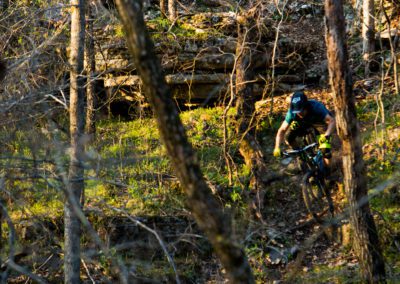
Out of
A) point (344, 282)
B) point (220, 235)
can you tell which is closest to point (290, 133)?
point (344, 282)

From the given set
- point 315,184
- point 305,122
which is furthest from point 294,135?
point 315,184

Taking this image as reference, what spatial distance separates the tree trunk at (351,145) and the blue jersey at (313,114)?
1472 mm

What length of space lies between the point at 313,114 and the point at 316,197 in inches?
58.9

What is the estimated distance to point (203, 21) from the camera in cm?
1338

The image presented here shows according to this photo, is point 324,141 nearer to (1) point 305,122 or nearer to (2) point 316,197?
(1) point 305,122

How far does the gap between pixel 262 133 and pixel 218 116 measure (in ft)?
3.84

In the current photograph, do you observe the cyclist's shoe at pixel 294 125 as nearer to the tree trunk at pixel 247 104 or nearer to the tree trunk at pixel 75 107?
the tree trunk at pixel 247 104

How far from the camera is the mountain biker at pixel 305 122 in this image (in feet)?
28.6

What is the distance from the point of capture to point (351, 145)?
7.44 meters

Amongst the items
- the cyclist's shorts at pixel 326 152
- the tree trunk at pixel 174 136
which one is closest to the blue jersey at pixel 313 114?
the cyclist's shorts at pixel 326 152

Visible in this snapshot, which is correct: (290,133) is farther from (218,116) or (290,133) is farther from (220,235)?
(220,235)

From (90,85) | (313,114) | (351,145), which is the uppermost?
(90,85)

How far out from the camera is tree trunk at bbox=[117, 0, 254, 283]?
13.3ft

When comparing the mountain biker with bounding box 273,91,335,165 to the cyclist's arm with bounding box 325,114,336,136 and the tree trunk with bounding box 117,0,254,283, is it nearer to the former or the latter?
the cyclist's arm with bounding box 325,114,336,136
